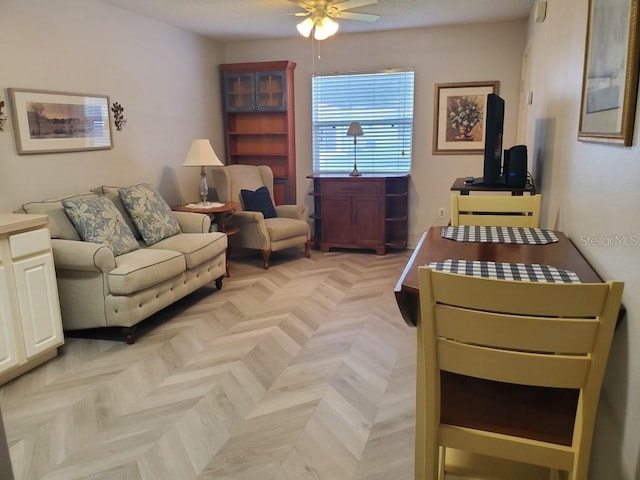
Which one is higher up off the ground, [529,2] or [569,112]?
[529,2]

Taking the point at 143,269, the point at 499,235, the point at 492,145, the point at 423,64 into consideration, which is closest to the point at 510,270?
the point at 499,235

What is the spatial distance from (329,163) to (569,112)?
3.75 meters

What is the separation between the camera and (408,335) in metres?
3.11

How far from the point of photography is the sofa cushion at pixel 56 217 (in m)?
3.11

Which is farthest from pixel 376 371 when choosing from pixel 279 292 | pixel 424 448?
pixel 279 292

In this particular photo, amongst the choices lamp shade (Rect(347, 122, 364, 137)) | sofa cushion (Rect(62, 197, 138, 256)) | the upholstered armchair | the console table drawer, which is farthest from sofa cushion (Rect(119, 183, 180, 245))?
lamp shade (Rect(347, 122, 364, 137))

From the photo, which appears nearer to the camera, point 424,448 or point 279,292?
point 424,448

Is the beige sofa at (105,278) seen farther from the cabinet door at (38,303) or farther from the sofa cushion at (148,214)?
the sofa cushion at (148,214)

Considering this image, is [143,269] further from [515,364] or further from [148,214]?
[515,364]

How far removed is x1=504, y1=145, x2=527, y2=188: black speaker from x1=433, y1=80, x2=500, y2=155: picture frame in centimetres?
217

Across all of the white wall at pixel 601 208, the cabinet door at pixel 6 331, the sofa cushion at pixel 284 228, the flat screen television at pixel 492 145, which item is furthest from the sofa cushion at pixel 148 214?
the white wall at pixel 601 208

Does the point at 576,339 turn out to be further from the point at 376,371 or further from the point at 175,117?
the point at 175,117

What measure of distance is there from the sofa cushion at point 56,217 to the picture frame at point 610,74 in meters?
3.02

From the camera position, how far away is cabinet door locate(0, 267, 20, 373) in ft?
8.20
